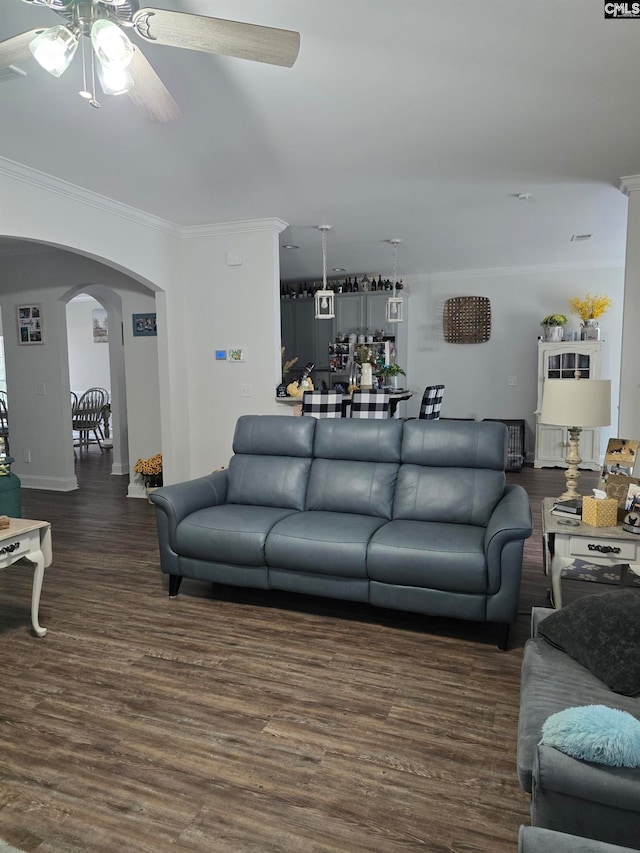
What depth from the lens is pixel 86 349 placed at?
1118cm

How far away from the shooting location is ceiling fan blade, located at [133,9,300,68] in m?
1.74

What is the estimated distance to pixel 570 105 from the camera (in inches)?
119

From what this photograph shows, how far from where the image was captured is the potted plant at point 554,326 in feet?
24.0

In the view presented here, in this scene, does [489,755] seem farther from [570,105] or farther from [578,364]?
[578,364]

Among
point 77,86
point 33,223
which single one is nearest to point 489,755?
point 77,86

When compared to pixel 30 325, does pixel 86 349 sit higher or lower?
lower

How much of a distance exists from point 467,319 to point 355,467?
5.23 meters

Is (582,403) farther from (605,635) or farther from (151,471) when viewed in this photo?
(151,471)

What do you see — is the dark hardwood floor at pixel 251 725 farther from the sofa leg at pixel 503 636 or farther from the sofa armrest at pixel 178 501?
the sofa armrest at pixel 178 501

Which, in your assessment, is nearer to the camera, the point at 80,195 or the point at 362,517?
the point at 362,517

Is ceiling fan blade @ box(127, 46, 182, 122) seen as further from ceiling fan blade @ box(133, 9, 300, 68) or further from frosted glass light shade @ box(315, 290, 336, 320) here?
frosted glass light shade @ box(315, 290, 336, 320)

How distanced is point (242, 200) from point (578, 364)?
4786mm

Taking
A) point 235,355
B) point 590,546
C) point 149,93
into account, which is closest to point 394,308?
point 235,355

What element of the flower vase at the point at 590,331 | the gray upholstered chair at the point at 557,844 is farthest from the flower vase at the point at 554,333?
the gray upholstered chair at the point at 557,844
